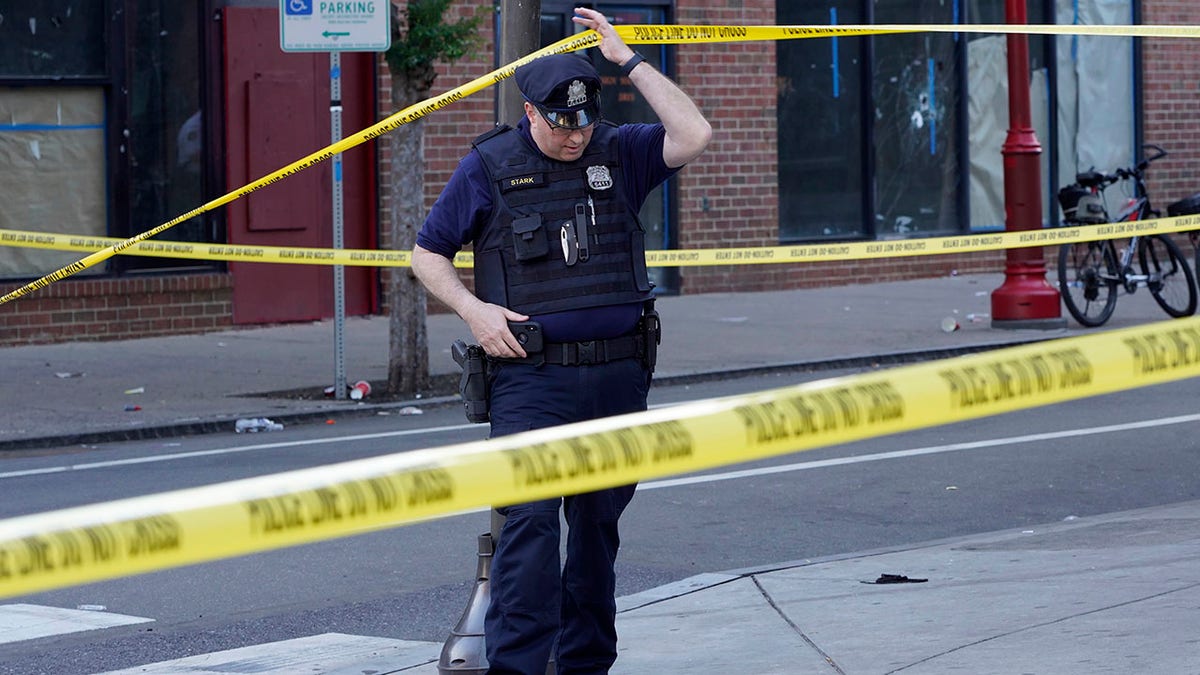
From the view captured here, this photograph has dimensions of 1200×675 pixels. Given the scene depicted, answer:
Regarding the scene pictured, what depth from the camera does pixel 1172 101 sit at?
78.0ft

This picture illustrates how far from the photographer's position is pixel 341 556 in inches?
309

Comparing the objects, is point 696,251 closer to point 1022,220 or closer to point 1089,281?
point 1022,220

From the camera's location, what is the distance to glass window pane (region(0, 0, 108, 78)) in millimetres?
15273

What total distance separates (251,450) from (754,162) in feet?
34.1

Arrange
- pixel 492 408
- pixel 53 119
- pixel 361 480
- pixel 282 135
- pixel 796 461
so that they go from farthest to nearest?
pixel 282 135, pixel 53 119, pixel 796 461, pixel 492 408, pixel 361 480

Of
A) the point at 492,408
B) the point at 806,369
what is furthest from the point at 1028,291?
the point at 492,408

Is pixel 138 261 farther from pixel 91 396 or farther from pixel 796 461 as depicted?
pixel 796 461

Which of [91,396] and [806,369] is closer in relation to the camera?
[91,396]

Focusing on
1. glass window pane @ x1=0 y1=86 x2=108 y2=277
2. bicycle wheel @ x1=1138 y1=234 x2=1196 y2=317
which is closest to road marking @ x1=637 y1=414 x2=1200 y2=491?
bicycle wheel @ x1=1138 y1=234 x2=1196 y2=317

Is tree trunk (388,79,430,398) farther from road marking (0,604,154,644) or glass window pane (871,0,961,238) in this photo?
glass window pane (871,0,961,238)

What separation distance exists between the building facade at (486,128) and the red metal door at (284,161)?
0.02 meters

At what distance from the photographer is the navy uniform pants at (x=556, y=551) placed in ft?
15.8

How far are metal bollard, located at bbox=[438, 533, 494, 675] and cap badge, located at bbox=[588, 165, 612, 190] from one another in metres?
1.17

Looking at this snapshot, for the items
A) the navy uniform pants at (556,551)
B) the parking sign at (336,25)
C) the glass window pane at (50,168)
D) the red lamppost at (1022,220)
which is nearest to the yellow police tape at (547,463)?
the navy uniform pants at (556,551)
